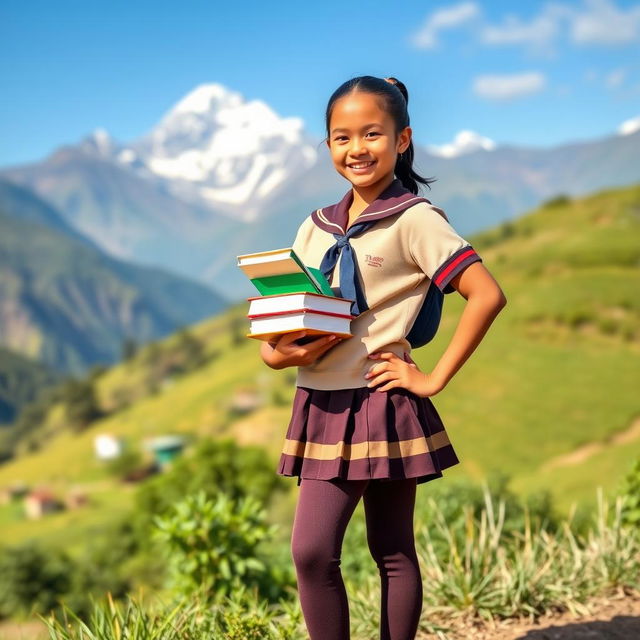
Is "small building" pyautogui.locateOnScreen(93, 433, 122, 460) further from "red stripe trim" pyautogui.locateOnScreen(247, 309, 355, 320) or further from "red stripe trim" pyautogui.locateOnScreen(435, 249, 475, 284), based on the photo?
"red stripe trim" pyautogui.locateOnScreen(435, 249, 475, 284)

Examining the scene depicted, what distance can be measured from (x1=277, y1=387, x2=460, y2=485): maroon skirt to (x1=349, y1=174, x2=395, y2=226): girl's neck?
0.62 meters

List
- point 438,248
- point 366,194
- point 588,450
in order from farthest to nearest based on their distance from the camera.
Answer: point 588,450, point 366,194, point 438,248

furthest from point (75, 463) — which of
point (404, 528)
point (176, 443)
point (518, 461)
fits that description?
point (404, 528)

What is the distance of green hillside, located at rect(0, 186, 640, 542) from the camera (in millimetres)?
53000

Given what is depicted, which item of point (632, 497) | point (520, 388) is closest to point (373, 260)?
point (632, 497)

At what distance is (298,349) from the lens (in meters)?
2.62

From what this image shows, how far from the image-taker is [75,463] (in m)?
90.8

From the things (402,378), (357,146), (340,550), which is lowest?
(340,550)

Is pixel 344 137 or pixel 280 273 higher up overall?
pixel 344 137

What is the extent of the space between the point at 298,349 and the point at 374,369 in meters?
0.26

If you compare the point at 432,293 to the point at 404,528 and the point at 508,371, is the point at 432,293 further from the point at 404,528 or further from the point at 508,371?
the point at 508,371

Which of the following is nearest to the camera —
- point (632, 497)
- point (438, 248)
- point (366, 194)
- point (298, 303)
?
point (298, 303)

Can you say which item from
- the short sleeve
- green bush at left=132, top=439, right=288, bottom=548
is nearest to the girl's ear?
the short sleeve

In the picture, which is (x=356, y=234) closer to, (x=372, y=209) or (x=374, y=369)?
(x=372, y=209)
